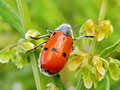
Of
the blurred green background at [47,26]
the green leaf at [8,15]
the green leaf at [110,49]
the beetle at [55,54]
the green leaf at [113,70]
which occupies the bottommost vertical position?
the green leaf at [113,70]

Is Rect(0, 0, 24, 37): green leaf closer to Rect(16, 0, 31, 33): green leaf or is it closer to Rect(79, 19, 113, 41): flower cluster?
Rect(16, 0, 31, 33): green leaf

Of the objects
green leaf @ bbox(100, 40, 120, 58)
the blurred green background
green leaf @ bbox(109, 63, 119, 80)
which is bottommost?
green leaf @ bbox(109, 63, 119, 80)

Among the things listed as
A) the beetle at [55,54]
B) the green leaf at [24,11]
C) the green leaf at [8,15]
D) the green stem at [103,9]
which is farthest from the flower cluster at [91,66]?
the green leaf at [8,15]

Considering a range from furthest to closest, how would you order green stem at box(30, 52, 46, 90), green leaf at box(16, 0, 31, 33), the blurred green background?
1. the blurred green background
2. green stem at box(30, 52, 46, 90)
3. green leaf at box(16, 0, 31, 33)

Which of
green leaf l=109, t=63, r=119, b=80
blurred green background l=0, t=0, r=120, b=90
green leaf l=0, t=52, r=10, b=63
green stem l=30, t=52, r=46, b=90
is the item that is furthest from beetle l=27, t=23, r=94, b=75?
blurred green background l=0, t=0, r=120, b=90

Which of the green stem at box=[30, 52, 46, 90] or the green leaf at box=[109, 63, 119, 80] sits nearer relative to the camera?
the green stem at box=[30, 52, 46, 90]

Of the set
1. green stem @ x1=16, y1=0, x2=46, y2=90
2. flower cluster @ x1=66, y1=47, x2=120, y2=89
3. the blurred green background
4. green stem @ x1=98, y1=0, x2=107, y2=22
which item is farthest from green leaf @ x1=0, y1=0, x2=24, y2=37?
the blurred green background

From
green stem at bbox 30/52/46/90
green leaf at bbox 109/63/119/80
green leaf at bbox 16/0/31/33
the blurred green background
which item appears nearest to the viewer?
green leaf at bbox 16/0/31/33

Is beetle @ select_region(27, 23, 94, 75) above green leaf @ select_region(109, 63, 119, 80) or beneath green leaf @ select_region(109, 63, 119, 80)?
above

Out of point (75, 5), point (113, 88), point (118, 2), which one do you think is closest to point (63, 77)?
point (113, 88)

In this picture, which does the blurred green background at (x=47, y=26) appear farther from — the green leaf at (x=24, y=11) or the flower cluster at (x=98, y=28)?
the green leaf at (x=24, y=11)

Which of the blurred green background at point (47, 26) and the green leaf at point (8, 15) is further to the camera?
the blurred green background at point (47, 26)

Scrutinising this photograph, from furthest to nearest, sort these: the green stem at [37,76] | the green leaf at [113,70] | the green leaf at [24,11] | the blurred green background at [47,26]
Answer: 1. the blurred green background at [47,26]
2. the green leaf at [113,70]
3. the green stem at [37,76]
4. the green leaf at [24,11]
